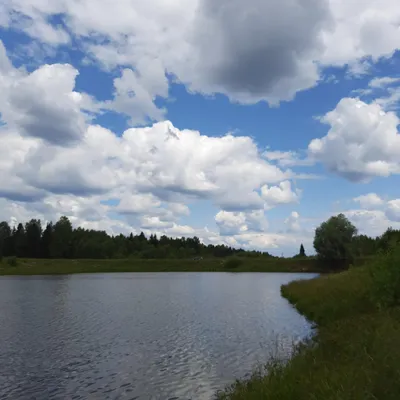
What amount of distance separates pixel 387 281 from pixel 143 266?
16699 cm

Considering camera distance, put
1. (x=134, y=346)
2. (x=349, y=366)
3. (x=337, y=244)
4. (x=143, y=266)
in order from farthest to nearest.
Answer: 1. (x=143, y=266)
2. (x=337, y=244)
3. (x=134, y=346)
4. (x=349, y=366)

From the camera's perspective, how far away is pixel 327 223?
167375 millimetres

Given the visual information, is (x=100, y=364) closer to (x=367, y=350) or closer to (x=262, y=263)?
(x=367, y=350)

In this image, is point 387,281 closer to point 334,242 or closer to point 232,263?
point 334,242

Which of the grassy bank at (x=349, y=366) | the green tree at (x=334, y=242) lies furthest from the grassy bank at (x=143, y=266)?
the grassy bank at (x=349, y=366)

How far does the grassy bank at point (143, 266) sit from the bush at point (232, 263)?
0.96 metres

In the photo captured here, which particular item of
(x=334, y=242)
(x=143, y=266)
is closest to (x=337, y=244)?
(x=334, y=242)

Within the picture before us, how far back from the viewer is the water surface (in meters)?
21.0

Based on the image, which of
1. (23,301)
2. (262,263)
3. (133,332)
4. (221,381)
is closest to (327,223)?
(262,263)

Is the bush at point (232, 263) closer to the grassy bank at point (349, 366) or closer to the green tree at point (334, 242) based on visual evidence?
the green tree at point (334, 242)

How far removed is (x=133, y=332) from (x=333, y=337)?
18.0 metres

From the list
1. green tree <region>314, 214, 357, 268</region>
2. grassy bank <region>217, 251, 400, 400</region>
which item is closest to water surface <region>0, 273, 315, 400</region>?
grassy bank <region>217, 251, 400, 400</region>

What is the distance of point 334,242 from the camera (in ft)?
525

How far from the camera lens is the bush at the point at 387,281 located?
2745 centimetres
